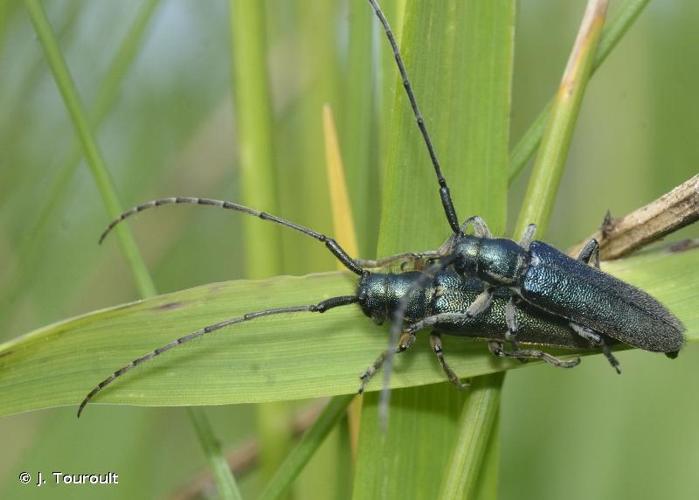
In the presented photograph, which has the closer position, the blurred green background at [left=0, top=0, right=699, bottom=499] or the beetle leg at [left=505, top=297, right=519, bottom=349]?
the beetle leg at [left=505, top=297, right=519, bottom=349]

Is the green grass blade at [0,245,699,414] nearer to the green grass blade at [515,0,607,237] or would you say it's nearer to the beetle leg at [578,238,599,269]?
the beetle leg at [578,238,599,269]

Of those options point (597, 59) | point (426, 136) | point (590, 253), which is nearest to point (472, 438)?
point (590, 253)

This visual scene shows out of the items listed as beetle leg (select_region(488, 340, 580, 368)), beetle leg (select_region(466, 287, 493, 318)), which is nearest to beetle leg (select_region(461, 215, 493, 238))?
beetle leg (select_region(466, 287, 493, 318))

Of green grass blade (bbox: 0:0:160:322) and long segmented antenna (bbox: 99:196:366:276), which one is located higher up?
green grass blade (bbox: 0:0:160:322)

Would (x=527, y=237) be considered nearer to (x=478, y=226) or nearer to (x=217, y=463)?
(x=478, y=226)

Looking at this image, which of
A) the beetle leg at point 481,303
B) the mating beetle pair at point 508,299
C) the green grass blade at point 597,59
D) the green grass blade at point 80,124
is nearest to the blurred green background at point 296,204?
the green grass blade at point 80,124

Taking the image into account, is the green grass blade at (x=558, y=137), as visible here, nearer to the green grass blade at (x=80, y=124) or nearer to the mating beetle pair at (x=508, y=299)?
the mating beetle pair at (x=508, y=299)

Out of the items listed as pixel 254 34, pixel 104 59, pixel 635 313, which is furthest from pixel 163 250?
pixel 635 313

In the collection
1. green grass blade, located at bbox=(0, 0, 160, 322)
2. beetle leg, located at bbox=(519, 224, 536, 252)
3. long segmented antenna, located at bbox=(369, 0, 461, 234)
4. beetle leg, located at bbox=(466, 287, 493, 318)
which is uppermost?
green grass blade, located at bbox=(0, 0, 160, 322)
